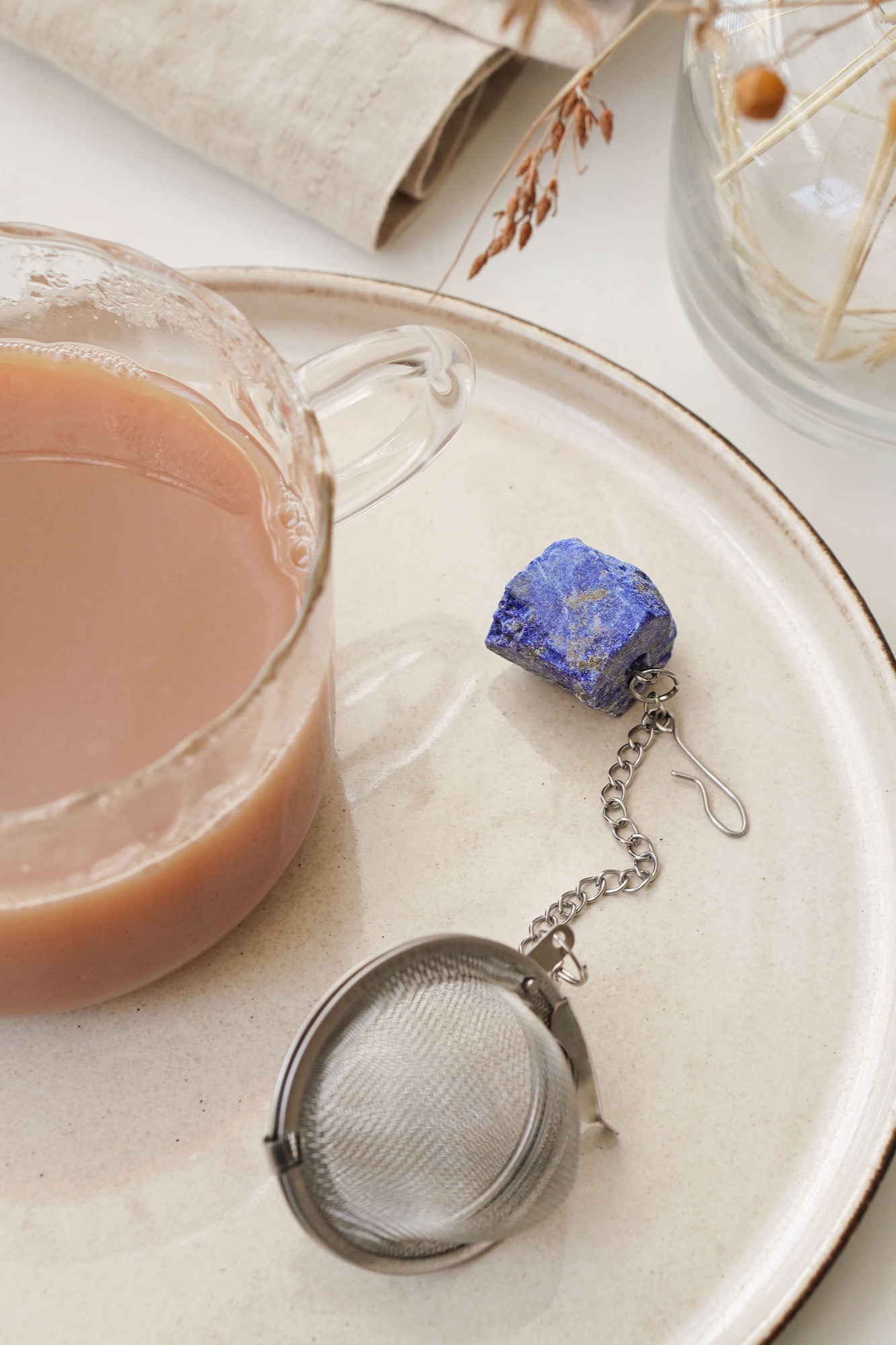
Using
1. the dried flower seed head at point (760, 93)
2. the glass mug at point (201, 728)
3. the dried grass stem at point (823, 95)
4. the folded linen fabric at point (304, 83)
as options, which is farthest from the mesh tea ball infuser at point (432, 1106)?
the folded linen fabric at point (304, 83)

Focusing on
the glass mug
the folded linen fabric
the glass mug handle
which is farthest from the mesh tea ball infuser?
the folded linen fabric

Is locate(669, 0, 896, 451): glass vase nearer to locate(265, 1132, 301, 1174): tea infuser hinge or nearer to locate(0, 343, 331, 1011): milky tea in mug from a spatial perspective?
locate(0, 343, 331, 1011): milky tea in mug

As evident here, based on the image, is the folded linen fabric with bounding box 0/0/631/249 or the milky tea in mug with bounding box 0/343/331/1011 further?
the folded linen fabric with bounding box 0/0/631/249

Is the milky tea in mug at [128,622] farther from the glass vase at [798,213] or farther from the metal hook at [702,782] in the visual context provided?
the glass vase at [798,213]

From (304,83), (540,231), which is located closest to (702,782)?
(540,231)

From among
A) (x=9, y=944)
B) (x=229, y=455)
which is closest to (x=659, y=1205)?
(x=9, y=944)

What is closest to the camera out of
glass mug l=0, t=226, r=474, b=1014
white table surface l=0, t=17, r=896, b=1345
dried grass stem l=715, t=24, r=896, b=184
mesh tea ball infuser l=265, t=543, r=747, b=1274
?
glass mug l=0, t=226, r=474, b=1014
